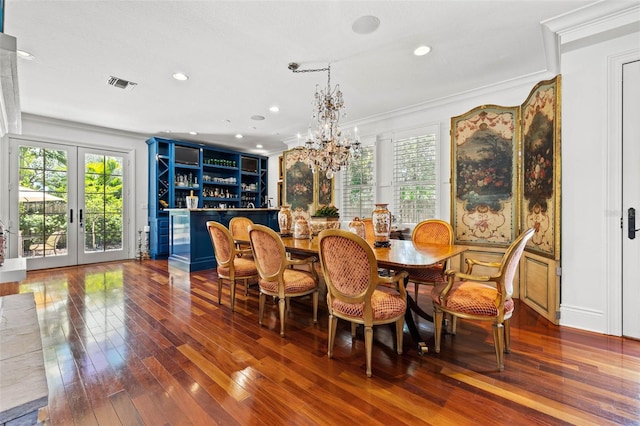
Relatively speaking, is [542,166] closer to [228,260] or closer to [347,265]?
[347,265]

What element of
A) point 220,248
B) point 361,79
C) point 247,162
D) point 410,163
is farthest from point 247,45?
point 247,162

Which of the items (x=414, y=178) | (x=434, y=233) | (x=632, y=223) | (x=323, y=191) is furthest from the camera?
(x=323, y=191)

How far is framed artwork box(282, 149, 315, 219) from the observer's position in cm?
632

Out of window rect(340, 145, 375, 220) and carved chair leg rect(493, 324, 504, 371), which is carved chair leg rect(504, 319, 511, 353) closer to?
carved chair leg rect(493, 324, 504, 371)

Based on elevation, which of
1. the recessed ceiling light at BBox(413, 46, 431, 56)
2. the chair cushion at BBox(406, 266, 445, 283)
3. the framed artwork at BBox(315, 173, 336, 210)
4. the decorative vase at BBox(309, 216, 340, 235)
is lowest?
the chair cushion at BBox(406, 266, 445, 283)

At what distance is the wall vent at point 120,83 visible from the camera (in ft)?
11.8

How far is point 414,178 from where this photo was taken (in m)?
4.70

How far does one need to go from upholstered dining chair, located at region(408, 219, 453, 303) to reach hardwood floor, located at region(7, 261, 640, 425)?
467 mm

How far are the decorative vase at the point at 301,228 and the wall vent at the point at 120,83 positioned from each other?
113 inches

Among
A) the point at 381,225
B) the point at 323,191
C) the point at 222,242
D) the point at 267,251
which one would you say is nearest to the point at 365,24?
the point at 381,225

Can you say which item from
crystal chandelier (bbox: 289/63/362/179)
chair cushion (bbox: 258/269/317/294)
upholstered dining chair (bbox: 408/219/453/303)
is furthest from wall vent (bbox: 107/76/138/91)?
upholstered dining chair (bbox: 408/219/453/303)

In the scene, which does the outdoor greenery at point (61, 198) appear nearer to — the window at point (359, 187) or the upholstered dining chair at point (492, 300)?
the window at point (359, 187)

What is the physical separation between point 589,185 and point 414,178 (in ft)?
7.55

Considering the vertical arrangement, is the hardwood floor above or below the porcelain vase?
below
